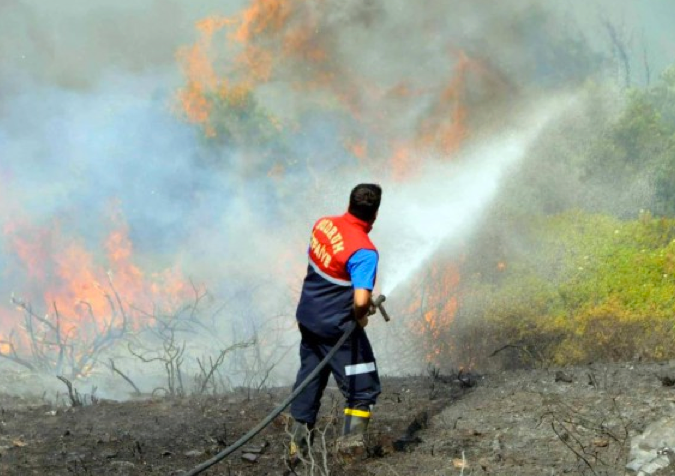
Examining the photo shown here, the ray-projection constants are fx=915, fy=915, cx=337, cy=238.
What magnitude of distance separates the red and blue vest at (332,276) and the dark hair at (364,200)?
44 millimetres

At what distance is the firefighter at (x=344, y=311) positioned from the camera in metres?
5.09

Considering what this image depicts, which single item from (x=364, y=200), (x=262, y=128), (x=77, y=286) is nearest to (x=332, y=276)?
(x=364, y=200)

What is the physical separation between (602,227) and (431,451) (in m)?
7.47

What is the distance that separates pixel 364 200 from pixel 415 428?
5.65 ft

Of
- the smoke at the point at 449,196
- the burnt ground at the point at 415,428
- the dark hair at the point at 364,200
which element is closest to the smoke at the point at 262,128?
the smoke at the point at 449,196

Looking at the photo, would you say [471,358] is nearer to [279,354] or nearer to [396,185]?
[279,354]

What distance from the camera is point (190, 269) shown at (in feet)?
42.0

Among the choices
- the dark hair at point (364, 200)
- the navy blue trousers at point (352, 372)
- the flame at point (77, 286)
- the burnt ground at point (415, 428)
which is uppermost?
the flame at point (77, 286)

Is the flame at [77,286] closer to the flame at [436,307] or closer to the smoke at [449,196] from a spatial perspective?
the smoke at [449,196]

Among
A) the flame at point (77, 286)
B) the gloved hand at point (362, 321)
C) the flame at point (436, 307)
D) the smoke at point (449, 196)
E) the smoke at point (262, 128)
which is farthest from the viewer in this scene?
the smoke at point (262, 128)

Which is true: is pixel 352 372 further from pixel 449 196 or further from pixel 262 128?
pixel 262 128

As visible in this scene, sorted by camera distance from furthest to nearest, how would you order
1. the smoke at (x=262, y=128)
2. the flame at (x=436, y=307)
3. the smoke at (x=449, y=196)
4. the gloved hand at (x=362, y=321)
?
the smoke at (x=262, y=128) < the smoke at (x=449, y=196) < the flame at (x=436, y=307) < the gloved hand at (x=362, y=321)

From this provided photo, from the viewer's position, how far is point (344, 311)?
5160mm

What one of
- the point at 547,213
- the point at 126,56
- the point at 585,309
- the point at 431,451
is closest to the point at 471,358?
the point at 585,309
